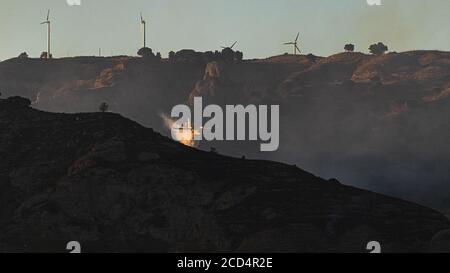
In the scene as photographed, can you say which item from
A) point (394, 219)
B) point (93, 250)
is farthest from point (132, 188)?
point (394, 219)

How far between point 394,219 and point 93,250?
2292 inches

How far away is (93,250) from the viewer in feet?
587

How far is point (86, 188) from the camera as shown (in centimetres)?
19362
